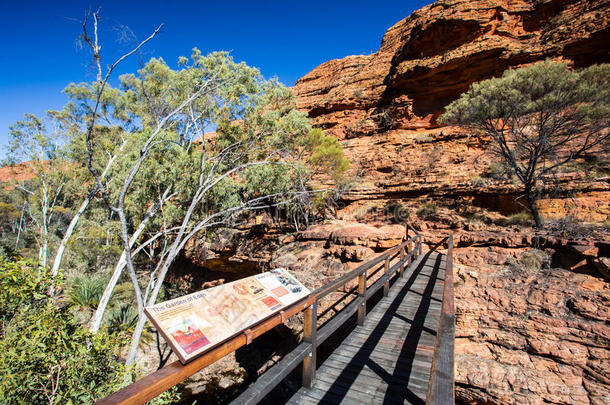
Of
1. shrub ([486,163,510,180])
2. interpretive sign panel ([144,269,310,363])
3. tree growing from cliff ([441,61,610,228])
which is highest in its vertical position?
tree growing from cliff ([441,61,610,228])

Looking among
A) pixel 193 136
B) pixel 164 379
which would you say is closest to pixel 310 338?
pixel 164 379

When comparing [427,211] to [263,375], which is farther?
Answer: [427,211]

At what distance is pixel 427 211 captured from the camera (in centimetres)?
1268

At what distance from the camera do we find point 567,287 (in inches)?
227

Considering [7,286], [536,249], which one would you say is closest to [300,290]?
[7,286]

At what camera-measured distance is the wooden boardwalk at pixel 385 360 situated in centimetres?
283

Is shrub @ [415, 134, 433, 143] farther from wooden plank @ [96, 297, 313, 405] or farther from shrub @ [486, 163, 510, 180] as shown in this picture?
wooden plank @ [96, 297, 313, 405]

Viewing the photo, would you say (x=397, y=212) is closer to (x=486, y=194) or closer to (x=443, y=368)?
(x=486, y=194)

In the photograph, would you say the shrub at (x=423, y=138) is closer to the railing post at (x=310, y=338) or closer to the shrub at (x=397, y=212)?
the shrub at (x=397, y=212)

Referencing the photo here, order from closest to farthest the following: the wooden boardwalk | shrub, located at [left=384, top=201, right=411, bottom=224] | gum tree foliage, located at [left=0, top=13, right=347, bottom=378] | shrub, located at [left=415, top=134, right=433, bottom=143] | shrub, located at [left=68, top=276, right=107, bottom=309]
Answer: the wooden boardwalk → gum tree foliage, located at [left=0, top=13, right=347, bottom=378] → shrub, located at [left=68, top=276, right=107, bottom=309] → shrub, located at [left=384, top=201, right=411, bottom=224] → shrub, located at [left=415, top=134, right=433, bottom=143]

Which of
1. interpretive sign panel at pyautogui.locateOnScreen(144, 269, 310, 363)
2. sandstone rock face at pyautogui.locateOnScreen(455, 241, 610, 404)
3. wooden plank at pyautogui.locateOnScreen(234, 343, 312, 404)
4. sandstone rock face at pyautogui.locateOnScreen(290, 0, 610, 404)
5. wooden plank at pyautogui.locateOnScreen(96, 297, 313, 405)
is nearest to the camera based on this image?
wooden plank at pyautogui.locateOnScreen(96, 297, 313, 405)

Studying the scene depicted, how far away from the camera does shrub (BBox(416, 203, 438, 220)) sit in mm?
12440

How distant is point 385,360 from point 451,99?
24.9 metres

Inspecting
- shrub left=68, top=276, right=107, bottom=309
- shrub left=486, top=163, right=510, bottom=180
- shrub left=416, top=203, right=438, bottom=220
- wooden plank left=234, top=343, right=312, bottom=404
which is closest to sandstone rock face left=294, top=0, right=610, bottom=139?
shrub left=486, top=163, right=510, bottom=180
